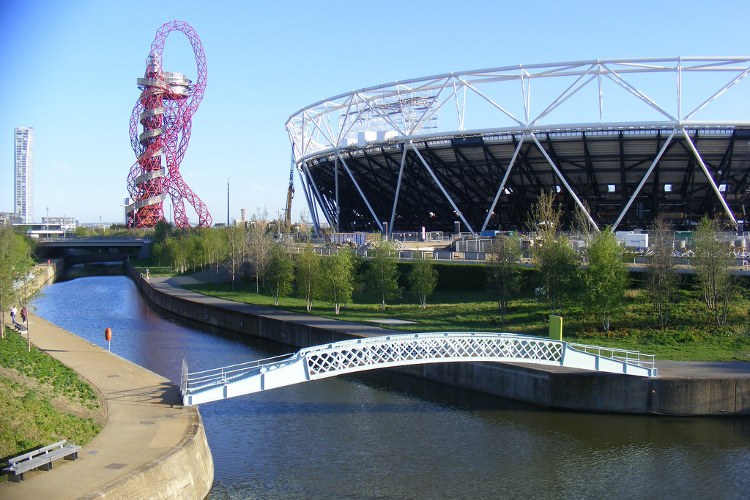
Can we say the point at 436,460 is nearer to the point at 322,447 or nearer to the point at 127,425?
the point at 322,447

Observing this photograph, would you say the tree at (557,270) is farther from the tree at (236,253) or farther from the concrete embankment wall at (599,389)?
the tree at (236,253)

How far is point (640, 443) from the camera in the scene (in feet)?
62.7

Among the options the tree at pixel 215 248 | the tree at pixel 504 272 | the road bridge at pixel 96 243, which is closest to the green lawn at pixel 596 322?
the tree at pixel 504 272

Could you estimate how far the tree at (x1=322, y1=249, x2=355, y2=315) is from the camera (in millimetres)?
34406

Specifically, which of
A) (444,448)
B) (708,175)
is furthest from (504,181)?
(444,448)

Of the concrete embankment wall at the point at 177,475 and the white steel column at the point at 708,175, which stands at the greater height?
the white steel column at the point at 708,175

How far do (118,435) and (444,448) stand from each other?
27.2 ft

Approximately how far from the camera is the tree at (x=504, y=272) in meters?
30.0

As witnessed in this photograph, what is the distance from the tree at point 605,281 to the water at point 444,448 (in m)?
6.68

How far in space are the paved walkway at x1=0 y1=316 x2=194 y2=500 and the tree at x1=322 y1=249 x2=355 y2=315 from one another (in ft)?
45.4

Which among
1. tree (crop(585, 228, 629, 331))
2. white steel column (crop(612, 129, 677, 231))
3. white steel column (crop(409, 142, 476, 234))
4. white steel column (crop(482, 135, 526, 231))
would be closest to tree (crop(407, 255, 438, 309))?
tree (crop(585, 228, 629, 331))

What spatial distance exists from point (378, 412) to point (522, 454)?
5.00m

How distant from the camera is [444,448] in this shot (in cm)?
1811

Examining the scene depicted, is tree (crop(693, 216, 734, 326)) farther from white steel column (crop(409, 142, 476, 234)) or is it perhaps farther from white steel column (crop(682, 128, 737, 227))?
white steel column (crop(409, 142, 476, 234))
